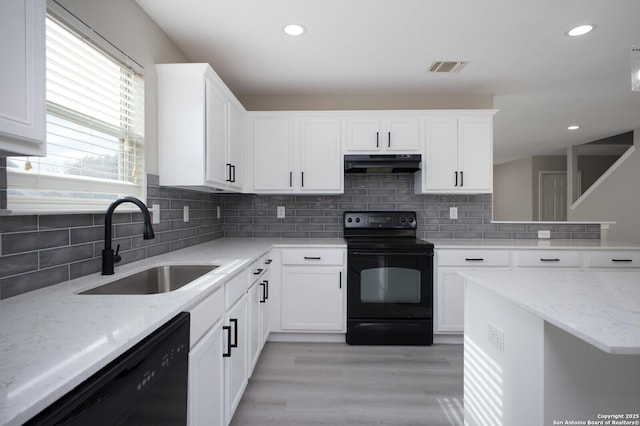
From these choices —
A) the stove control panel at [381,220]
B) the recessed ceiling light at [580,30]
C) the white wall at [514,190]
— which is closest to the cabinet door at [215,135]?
the stove control panel at [381,220]

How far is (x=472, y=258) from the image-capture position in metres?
2.83

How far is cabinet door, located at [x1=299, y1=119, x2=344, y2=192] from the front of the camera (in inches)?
122

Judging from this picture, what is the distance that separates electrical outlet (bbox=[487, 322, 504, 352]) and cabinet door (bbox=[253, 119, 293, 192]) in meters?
2.13

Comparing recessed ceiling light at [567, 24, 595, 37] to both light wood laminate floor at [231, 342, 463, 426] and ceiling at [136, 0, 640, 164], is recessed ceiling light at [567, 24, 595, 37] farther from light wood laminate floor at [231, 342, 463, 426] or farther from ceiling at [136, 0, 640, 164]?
light wood laminate floor at [231, 342, 463, 426]

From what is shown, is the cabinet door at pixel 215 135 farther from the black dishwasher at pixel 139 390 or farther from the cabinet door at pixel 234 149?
the black dishwasher at pixel 139 390

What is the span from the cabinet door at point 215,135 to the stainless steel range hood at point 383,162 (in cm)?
118

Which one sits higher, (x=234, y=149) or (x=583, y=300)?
(x=234, y=149)

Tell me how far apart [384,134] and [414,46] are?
85 centimetres

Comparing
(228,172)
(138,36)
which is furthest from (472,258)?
(138,36)

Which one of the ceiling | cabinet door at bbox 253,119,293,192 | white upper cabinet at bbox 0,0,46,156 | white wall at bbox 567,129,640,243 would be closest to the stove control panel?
cabinet door at bbox 253,119,293,192

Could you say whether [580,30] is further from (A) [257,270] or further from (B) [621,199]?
(B) [621,199]

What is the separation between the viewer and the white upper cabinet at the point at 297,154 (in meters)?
3.10

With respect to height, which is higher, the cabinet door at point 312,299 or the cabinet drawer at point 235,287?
the cabinet drawer at point 235,287

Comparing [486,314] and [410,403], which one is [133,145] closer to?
[486,314]
